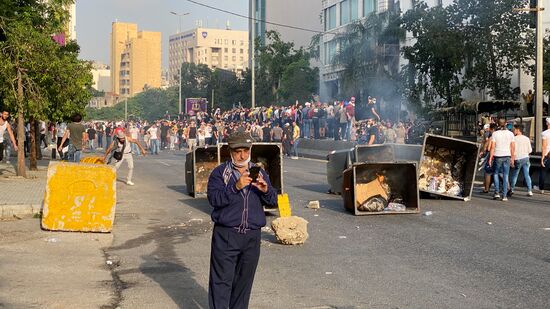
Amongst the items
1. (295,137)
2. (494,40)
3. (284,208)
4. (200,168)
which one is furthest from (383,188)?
(494,40)

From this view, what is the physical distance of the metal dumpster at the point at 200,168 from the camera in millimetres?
17141

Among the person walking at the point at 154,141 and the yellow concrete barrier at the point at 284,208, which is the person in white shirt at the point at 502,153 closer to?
the yellow concrete barrier at the point at 284,208

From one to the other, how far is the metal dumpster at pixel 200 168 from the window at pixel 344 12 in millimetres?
54061

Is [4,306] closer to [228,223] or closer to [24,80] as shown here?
[228,223]

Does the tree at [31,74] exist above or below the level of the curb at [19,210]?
above

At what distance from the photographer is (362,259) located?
9.73 m

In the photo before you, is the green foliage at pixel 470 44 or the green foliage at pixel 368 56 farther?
Result: the green foliage at pixel 368 56

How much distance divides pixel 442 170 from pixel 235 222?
12.0 m

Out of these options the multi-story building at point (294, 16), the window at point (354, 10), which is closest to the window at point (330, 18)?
the window at point (354, 10)

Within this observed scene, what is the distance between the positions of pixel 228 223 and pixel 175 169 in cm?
2198

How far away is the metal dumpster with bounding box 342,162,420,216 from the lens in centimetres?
1434

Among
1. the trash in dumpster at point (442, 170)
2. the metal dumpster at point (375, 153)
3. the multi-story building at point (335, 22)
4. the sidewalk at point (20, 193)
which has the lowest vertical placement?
the sidewalk at point (20, 193)

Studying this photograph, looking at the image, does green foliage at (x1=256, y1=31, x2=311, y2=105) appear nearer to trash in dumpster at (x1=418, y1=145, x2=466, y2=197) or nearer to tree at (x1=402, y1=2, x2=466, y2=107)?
tree at (x1=402, y1=2, x2=466, y2=107)

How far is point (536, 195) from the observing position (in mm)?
18484
